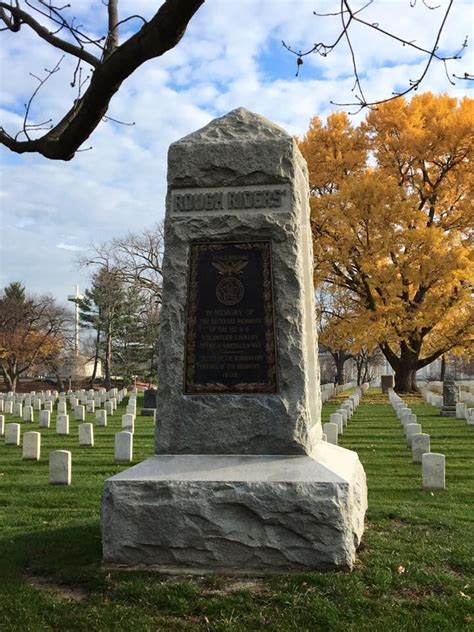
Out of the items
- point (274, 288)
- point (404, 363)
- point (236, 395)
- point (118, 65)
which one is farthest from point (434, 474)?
point (404, 363)

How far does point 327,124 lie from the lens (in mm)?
30359

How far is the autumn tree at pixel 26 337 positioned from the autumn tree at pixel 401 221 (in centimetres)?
2549

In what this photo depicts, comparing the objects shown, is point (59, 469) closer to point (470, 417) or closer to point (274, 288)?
point (274, 288)

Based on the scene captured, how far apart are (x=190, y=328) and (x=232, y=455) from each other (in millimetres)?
1147

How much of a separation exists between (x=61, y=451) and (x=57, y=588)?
214 inches

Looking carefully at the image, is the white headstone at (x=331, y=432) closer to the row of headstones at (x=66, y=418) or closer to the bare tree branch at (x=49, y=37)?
the row of headstones at (x=66, y=418)

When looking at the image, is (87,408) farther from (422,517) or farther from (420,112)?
(422,517)

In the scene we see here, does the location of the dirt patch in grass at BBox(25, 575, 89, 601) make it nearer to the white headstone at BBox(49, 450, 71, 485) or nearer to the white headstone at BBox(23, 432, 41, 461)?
the white headstone at BBox(49, 450, 71, 485)

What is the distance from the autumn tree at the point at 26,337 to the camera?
150 feet

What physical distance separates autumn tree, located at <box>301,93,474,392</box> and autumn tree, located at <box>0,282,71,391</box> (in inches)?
1004

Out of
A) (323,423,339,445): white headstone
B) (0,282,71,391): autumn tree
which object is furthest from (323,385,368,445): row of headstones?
(0,282,71,391): autumn tree

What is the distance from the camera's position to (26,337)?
4631 centimetres

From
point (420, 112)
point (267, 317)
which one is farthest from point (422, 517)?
point (420, 112)

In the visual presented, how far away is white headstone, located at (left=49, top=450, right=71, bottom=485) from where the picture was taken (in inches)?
384
